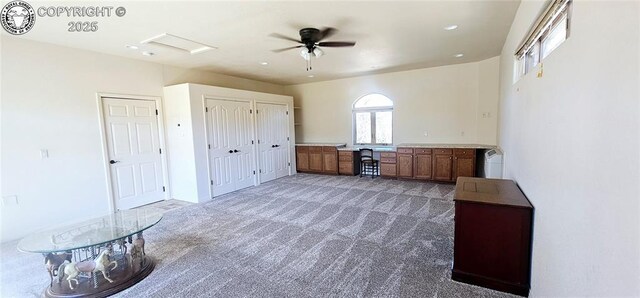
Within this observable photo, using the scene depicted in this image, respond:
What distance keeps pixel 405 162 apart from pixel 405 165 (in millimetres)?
70

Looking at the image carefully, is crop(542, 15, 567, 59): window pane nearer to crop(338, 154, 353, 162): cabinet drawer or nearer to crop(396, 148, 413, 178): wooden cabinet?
crop(396, 148, 413, 178): wooden cabinet

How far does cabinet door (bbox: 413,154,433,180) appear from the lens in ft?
19.3

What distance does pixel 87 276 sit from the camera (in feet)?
7.98

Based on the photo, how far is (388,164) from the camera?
6.32 m

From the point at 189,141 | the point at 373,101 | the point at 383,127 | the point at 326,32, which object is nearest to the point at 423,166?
the point at 383,127

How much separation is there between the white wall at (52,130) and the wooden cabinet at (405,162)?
5449 millimetres

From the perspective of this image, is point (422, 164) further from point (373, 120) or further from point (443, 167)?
point (373, 120)

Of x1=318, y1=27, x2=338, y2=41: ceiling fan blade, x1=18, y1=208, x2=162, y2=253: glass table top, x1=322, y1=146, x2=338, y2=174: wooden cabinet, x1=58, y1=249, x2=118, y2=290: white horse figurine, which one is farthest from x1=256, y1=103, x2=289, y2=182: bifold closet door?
x1=58, y1=249, x2=118, y2=290: white horse figurine

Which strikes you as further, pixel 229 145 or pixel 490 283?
pixel 229 145

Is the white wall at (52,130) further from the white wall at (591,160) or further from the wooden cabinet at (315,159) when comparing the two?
the white wall at (591,160)

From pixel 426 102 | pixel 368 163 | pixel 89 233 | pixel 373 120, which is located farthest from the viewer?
pixel 373 120

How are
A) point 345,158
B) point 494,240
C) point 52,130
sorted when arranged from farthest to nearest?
1. point 345,158
2. point 52,130
3. point 494,240

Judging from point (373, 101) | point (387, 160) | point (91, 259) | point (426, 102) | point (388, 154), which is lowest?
point (91, 259)

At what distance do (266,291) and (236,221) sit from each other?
6.01ft
